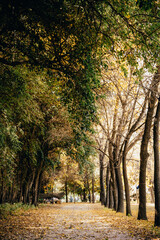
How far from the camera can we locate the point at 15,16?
5625mm

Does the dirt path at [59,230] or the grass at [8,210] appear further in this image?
the grass at [8,210]

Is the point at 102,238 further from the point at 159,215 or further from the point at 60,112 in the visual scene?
the point at 60,112

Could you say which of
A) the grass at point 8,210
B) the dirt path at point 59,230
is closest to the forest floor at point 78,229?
the dirt path at point 59,230

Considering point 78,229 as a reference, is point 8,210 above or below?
below

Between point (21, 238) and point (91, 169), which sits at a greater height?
point (91, 169)

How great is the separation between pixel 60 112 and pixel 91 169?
9.60m

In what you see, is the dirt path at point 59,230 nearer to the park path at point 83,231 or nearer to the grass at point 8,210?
the park path at point 83,231

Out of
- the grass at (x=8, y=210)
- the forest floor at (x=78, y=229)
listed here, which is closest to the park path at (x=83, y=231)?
the forest floor at (x=78, y=229)

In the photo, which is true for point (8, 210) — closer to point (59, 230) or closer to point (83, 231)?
point (59, 230)

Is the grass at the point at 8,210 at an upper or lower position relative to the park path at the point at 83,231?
lower

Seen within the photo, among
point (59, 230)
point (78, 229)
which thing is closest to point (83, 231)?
point (78, 229)

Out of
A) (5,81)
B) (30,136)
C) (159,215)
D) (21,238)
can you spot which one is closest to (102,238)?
(21,238)

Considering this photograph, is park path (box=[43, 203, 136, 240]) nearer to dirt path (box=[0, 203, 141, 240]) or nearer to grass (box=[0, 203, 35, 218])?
dirt path (box=[0, 203, 141, 240])

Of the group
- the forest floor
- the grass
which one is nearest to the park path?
the forest floor
